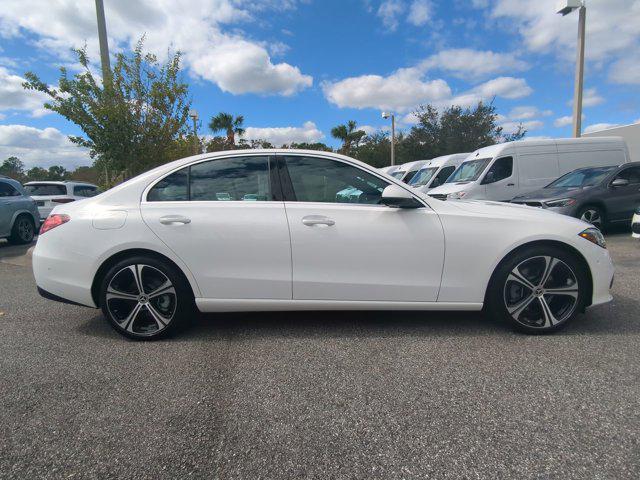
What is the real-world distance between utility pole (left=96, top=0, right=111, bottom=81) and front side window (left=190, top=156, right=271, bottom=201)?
6.57 m

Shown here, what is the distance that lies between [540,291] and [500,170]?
8.20 meters

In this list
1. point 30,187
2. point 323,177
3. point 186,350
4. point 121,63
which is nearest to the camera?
point 186,350

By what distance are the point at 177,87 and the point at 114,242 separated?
23.3 ft

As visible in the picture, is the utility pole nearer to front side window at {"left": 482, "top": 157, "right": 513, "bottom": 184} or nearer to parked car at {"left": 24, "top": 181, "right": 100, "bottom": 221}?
parked car at {"left": 24, "top": 181, "right": 100, "bottom": 221}

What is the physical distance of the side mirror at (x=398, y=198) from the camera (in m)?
3.16

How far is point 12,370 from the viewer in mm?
2861

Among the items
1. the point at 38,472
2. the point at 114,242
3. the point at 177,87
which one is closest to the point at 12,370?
the point at 114,242

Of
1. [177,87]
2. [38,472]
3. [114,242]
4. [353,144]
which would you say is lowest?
[38,472]

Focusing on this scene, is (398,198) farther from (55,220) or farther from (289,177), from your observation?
(55,220)

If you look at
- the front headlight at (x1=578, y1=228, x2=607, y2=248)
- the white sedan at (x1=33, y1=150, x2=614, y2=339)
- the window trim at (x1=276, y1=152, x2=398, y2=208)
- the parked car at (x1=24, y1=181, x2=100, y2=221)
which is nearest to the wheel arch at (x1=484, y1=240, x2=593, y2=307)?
the white sedan at (x1=33, y1=150, x2=614, y2=339)

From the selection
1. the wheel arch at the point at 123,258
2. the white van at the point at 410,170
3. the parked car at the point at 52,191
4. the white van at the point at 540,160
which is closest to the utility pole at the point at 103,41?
the parked car at the point at 52,191

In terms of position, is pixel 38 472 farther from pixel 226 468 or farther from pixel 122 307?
pixel 122 307

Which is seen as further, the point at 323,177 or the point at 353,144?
the point at 353,144

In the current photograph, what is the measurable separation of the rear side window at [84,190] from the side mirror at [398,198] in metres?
11.3
